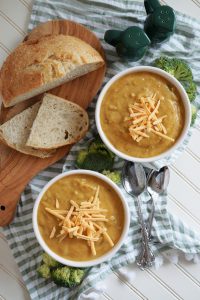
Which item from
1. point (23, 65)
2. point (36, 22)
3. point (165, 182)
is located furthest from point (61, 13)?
point (165, 182)

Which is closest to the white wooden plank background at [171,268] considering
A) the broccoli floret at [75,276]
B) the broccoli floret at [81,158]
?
the broccoli floret at [75,276]

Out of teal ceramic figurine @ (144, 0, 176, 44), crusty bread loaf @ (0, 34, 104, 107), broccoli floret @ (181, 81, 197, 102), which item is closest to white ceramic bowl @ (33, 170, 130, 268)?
crusty bread loaf @ (0, 34, 104, 107)

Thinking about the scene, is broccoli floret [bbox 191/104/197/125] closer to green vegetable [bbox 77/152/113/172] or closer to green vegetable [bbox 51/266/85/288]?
green vegetable [bbox 77/152/113/172]

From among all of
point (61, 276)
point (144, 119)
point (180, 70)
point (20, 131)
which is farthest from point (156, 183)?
point (20, 131)

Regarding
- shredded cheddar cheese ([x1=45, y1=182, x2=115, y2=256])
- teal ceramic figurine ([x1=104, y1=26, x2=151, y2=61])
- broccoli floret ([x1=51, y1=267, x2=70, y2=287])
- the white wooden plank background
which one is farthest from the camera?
the white wooden plank background

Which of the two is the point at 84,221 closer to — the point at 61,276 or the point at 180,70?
the point at 61,276
